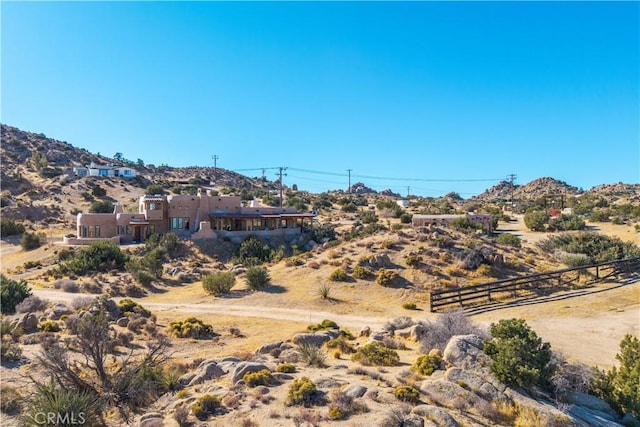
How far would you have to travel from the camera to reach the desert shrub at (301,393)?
36.9 feet

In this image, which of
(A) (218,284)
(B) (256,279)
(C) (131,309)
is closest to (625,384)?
(B) (256,279)

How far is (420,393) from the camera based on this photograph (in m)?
11.6

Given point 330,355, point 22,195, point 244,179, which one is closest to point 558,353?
point 330,355

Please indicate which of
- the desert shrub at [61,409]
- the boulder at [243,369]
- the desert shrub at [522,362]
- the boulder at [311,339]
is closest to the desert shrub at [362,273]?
the boulder at [311,339]

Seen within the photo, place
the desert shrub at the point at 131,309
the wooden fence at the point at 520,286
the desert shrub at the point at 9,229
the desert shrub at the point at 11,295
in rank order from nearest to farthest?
the desert shrub at the point at 131,309 → the wooden fence at the point at 520,286 → the desert shrub at the point at 11,295 → the desert shrub at the point at 9,229

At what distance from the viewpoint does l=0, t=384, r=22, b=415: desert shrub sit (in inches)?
511

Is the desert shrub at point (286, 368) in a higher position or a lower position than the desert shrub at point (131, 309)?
higher

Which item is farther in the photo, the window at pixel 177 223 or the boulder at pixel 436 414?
the window at pixel 177 223

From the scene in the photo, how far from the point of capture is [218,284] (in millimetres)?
30656

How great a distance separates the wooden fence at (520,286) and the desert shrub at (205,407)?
52.6ft

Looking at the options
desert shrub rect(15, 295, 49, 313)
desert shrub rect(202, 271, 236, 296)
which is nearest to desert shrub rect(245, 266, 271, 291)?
desert shrub rect(202, 271, 236, 296)

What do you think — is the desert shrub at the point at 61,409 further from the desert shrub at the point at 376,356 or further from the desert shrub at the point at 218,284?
the desert shrub at the point at 218,284

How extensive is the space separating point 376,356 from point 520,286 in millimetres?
18099

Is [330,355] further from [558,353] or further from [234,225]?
[234,225]
